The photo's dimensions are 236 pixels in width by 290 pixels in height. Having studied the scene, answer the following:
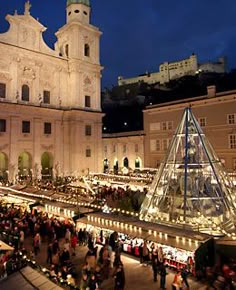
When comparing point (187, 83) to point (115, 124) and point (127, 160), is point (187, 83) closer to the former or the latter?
point (115, 124)

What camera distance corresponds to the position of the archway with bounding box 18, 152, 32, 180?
3399cm

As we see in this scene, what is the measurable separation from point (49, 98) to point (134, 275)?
98.3 feet

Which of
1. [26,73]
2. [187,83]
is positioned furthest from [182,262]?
[187,83]

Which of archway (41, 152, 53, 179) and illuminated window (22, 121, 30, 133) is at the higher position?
illuminated window (22, 121, 30, 133)

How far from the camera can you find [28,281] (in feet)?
31.1

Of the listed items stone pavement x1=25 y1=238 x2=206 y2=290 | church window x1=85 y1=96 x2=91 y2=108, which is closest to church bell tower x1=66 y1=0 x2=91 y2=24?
church window x1=85 y1=96 x2=91 y2=108

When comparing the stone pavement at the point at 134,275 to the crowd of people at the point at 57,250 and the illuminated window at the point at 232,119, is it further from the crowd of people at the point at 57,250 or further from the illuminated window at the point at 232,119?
the illuminated window at the point at 232,119

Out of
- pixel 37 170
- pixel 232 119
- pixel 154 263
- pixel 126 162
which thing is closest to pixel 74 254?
pixel 154 263

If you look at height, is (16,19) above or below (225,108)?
above

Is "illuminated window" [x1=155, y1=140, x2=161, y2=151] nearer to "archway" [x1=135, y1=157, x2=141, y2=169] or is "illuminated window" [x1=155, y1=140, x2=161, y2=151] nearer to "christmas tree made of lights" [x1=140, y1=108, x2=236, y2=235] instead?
"archway" [x1=135, y1=157, x2=141, y2=169]

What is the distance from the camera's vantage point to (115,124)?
241 ft

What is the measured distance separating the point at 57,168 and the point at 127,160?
42.9 feet

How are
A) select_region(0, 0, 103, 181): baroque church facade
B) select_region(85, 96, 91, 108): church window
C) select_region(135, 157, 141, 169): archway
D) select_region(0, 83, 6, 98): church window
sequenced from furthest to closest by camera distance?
select_region(135, 157, 141, 169): archway, select_region(85, 96, 91, 108): church window, select_region(0, 0, 103, 181): baroque church facade, select_region(0, 83, 6, 98): church window

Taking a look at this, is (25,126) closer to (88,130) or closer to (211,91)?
(88,130)
